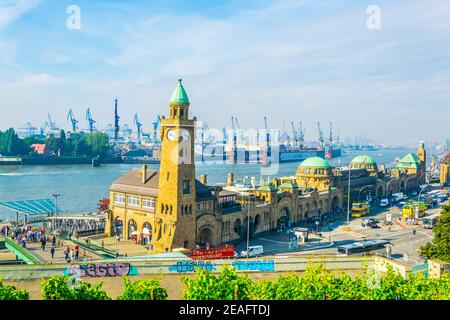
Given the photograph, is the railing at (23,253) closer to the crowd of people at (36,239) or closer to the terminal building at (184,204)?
the crowd of people at (36,239)

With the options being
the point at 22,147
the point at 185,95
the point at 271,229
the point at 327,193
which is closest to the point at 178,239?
the point at 185,95

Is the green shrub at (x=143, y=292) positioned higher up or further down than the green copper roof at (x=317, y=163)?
further down

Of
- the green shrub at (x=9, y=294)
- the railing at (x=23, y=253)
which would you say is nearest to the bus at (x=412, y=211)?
the railing at (x=23, y=253)

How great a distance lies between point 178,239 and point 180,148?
897 centimetres

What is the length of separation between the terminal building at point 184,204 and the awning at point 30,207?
8.69 m

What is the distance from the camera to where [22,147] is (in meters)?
176

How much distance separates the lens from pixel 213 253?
43.9 meters

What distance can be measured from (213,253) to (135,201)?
44.4 ft

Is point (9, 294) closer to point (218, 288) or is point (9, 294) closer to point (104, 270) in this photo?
point (218, 288)

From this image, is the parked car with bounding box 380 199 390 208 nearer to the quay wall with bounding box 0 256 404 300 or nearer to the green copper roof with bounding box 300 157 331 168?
the green copper roof with bounding box 300 157 331 168

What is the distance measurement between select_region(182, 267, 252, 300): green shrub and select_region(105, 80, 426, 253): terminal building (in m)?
25.4

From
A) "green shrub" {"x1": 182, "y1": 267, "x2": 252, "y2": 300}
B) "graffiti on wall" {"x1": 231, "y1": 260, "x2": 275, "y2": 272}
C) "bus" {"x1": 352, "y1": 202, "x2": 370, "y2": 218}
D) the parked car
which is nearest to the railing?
"graffiti on wall" {"x1": 231, "y1": 260, "x2": 275, "y2": 272}

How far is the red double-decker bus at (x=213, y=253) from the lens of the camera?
42.4 m

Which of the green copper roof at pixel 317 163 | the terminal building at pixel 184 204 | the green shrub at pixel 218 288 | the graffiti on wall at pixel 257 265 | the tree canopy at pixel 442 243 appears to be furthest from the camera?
the green copper roof at pixel 317 163
